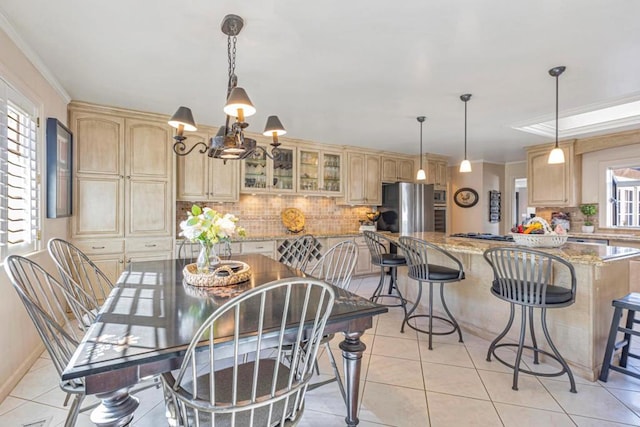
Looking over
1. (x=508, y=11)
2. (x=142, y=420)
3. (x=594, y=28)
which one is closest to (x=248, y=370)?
(x=142, y=420)

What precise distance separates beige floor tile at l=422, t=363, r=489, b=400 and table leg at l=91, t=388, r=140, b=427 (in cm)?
178

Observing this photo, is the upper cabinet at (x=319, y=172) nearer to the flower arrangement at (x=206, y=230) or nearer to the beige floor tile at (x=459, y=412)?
the flower arrangement at (x=206, y=230)

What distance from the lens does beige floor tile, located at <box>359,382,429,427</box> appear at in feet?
5.74

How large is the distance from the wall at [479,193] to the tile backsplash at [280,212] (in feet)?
7.40

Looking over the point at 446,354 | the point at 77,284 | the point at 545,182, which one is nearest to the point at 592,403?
the point at 446,354

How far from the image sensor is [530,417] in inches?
69.4

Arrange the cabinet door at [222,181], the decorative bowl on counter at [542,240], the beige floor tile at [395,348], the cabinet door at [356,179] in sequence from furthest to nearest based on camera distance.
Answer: the cabinet door at [356,179] < the cabinet door at [222,181] < the beige floor tile at [395,348] < the decorative bowl on counter at [542,240]

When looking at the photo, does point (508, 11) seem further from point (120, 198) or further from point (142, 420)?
point (120, 198)

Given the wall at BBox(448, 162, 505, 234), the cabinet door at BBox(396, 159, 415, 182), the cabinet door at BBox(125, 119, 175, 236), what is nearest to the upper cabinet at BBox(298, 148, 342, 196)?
the cabinet door at BBox(396, 159, 415, 182)

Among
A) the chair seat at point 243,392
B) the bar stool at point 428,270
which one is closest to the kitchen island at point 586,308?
the bar stool at point 428,270

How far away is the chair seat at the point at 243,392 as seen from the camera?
110cm

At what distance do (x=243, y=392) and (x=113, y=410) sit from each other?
43cm

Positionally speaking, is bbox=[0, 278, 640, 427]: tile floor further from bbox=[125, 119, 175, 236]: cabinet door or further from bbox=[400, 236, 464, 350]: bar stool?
bbox=[125, 119, 175, 236]: cabinet door

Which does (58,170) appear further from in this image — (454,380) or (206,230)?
(454,380)
